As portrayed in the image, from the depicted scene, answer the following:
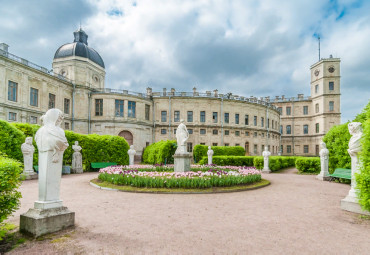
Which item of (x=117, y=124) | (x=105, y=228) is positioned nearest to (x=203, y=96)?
(x=117, y=124)

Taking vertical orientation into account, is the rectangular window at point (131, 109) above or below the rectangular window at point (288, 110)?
below

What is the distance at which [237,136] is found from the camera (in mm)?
42188

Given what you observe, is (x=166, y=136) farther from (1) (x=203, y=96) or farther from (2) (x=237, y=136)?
(2) (x=237, y=136)

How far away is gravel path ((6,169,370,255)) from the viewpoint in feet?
14.0

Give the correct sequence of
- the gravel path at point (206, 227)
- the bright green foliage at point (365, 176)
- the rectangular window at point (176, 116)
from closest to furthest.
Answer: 1. the gravel path at point (206, 227)
2. the bright green foliage at point (365, 176)
3. the rectangular window at point (176, 116)

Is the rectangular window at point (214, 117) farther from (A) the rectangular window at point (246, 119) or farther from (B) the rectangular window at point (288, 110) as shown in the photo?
(B) the rectangular window at point (288, 110)

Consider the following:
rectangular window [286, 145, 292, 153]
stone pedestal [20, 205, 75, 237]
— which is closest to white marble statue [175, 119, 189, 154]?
stone pedestal [20, 205, 75, 237]

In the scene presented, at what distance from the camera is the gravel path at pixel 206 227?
4.26 metres

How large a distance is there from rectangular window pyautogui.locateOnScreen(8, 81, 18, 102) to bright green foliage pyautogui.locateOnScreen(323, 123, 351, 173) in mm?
29968

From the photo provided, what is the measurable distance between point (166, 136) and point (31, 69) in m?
20.7

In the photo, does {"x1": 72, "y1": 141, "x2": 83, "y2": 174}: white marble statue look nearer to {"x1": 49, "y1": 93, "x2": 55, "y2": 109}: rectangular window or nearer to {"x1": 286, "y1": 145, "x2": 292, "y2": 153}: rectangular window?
{"x1": 49, "y1": 93, "x2": 55, "y2": 109}: rectangular window

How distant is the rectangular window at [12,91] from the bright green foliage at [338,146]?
98.3 ft

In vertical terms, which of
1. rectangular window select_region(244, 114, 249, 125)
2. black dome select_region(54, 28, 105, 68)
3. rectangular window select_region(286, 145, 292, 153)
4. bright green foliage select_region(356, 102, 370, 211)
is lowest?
rectangular window select_region(286, 145, 292, 153)

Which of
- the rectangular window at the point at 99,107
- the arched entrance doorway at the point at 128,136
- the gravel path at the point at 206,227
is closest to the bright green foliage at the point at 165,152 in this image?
the arched entrance doorway at the point at 128,136
